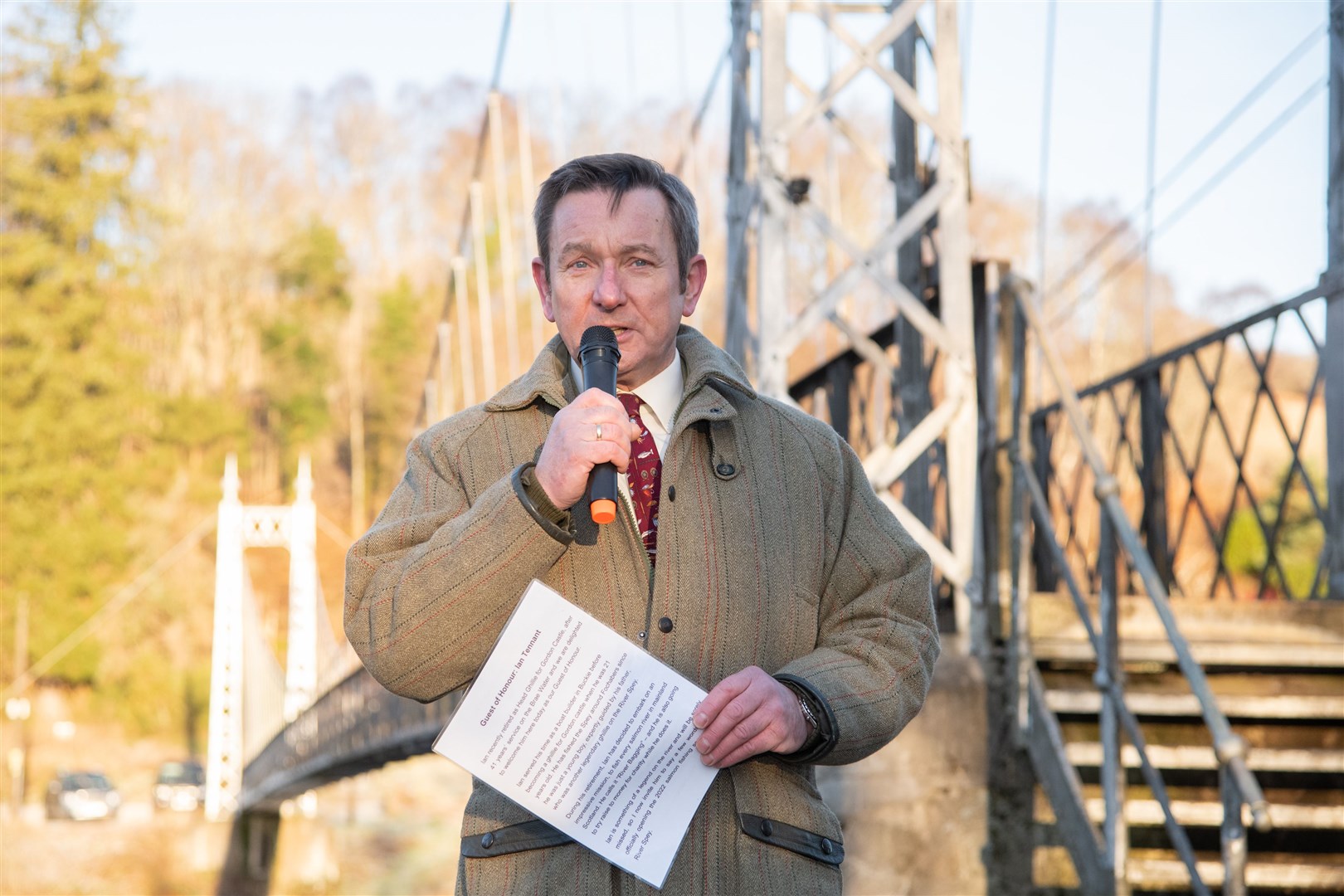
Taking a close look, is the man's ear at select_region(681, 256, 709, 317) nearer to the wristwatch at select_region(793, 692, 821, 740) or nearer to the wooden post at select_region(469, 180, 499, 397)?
the wristwatch at select_region(793, 692, 821, 740)

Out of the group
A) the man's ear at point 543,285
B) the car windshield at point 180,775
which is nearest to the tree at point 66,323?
the car windshield at point 180,775

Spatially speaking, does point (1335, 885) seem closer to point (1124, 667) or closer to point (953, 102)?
point (1124, 667)

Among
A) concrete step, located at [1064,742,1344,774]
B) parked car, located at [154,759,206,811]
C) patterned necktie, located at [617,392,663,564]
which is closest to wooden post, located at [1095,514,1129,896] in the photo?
concrete step, located at [1064,742,1344,774]

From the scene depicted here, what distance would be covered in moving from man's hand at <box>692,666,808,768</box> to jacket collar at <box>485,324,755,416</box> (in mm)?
267

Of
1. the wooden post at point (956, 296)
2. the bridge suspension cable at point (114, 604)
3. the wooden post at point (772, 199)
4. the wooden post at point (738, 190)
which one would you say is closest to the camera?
the wooden post at point (956, 296)

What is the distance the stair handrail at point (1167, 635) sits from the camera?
8.21 feet

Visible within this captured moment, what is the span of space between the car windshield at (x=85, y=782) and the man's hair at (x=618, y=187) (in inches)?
884

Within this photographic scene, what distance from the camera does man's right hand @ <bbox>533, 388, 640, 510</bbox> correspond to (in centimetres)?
123

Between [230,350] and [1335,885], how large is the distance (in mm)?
33232

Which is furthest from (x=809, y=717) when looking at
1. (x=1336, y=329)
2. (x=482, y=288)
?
(x=482, y=288)

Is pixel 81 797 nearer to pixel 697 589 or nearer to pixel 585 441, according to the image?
pixel 697 589

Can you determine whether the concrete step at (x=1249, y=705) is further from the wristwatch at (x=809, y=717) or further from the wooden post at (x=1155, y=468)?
the wristwatch at (x=809, y=717)

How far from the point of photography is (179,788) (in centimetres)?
2309

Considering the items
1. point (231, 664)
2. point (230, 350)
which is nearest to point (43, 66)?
point (230, 350)
